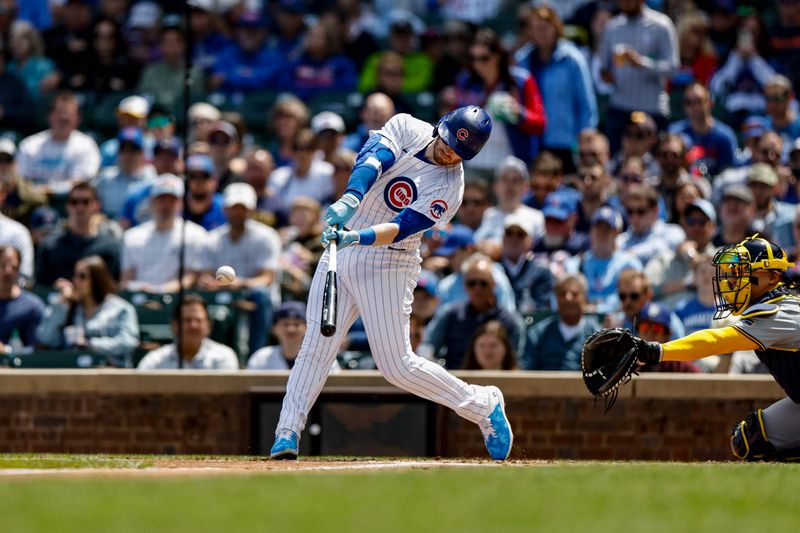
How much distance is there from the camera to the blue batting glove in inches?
311

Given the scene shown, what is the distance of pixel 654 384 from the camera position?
1092cm

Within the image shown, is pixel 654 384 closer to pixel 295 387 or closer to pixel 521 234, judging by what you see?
pixel 521 234

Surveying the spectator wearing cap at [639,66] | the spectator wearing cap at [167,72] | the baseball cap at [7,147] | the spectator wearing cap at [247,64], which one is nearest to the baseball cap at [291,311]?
the baseball cap at [7,147]

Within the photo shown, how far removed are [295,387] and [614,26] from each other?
7192mm

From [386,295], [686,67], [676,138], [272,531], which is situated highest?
[686,67]

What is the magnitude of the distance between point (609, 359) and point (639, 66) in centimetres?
627

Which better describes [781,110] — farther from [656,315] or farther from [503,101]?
[656,315]

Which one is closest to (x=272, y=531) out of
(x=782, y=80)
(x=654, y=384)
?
(x=654, y=384)

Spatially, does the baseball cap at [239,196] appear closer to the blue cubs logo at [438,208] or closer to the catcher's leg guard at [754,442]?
the blue cubs logo at [438,208]

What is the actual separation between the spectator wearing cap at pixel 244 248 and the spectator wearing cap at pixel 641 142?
126 inches

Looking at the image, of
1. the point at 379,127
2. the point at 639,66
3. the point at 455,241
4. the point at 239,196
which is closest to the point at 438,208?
the point at 455,241

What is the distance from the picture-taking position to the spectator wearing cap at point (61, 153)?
1436 centimetres

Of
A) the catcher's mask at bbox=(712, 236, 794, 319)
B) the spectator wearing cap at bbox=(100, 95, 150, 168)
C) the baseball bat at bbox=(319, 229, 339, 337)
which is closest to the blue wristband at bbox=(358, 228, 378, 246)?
the baseball bat at bbox=(319, 229, 339, 337)

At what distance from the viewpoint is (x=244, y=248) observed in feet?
40.7
